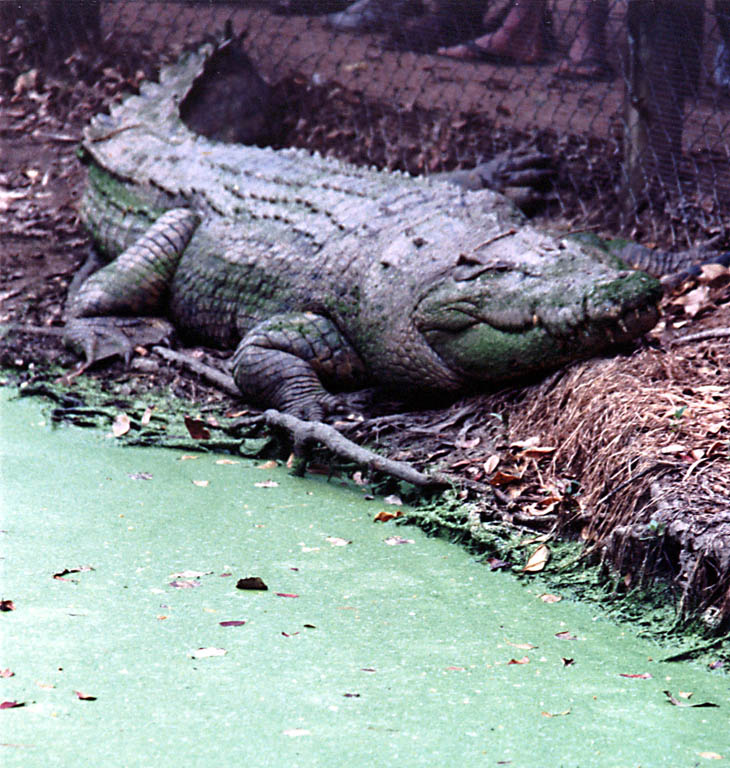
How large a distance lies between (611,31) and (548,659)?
4035 millimetres

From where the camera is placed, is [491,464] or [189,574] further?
[491,464]

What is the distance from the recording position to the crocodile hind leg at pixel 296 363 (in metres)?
4.09

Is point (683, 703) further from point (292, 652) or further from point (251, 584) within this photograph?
point (251, 584)

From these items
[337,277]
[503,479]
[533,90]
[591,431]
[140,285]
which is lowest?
[503,479]

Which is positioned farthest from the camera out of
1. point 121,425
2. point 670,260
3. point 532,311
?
point 670,260

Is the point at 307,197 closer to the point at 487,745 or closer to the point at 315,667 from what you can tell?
the point at 315,667

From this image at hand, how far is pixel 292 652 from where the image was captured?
2.23 meters

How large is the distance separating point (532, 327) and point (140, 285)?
2.31 meters

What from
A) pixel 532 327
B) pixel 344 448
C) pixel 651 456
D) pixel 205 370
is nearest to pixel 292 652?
pixel 651 456

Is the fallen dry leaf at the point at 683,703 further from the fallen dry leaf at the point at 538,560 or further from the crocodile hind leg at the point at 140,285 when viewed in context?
the crocodile hind leg at the point at 140,285

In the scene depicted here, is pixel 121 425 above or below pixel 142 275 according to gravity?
below

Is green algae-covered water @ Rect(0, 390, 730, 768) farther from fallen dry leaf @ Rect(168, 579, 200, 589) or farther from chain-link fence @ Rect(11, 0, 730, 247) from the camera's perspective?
chain-link fence @ Rect(11, 0, 730, 247)

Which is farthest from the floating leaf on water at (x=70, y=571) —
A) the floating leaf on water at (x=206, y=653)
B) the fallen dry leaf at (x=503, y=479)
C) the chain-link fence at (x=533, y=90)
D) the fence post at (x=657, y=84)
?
the fence post at (x=657, y=84)

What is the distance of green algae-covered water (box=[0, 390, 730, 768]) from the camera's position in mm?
1840
